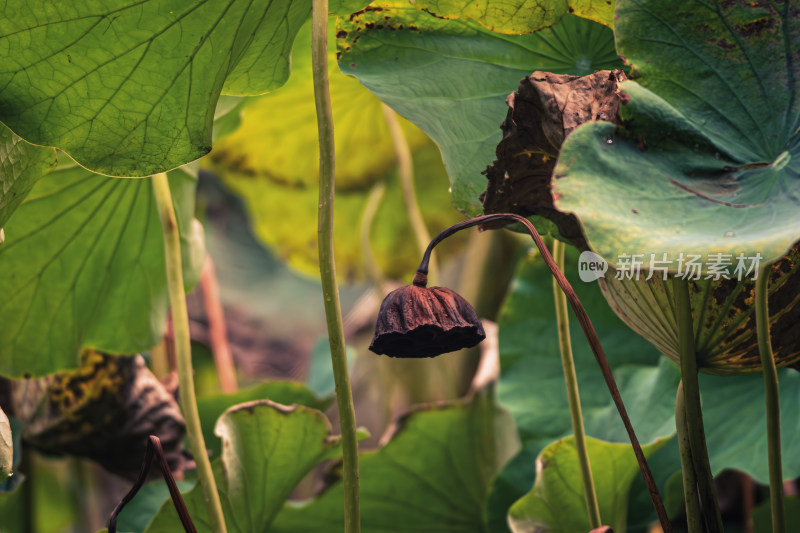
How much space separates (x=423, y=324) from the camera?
0.37 metres

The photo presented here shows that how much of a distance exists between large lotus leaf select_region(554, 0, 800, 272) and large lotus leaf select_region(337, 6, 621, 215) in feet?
0.52

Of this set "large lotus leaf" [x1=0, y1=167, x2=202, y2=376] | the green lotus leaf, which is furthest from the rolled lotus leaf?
"large lotus leaf" [x1=0, y1=167, x2=202, y2=376]

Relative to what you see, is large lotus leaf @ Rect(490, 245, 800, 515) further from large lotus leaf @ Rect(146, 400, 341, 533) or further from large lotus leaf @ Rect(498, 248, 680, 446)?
large lotus leaf @ Rect(146, 400, 341, 533)

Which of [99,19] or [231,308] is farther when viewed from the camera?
[231,308]

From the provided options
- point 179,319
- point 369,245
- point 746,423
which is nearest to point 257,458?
point 179,319

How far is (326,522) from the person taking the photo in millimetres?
809

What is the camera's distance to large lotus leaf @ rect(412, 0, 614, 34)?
1.60 feet

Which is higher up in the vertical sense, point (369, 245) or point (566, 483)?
point (369, 245)

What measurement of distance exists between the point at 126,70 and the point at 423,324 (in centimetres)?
30

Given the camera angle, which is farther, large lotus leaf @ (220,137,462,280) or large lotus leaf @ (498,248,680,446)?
large lotus leaf @ (220,137,462,280)

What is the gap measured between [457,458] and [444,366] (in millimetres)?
248

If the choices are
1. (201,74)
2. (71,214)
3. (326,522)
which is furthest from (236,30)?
(326,522)

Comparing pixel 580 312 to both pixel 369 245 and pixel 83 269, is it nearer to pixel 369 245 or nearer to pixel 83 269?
pixel 83 269

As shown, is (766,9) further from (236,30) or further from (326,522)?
(326,522)
